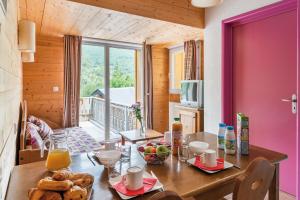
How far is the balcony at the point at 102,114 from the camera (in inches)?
178

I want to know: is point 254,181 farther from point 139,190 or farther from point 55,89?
point 55,89

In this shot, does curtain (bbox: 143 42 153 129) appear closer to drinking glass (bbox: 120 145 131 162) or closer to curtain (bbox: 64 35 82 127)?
curtain (bbox: 64 35 82 127)

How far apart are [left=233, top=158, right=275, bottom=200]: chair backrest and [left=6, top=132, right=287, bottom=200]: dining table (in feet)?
0.46

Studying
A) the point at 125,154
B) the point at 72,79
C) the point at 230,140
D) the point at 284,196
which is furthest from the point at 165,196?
the point at 72,79

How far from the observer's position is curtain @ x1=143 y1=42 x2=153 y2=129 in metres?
4.73

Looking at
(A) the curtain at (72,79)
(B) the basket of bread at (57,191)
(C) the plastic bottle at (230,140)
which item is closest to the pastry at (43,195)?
(B) the basket of bread at (57,191)

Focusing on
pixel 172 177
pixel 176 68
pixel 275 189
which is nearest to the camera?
pixel 172 177

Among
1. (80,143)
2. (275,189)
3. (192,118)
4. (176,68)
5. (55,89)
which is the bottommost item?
(80,143)

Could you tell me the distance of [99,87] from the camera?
4.45m

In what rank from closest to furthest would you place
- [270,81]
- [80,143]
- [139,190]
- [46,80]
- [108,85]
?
[139,190] → [270,81] → [80,143] → [46,80] → [108,85]

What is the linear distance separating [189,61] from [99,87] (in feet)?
6.47

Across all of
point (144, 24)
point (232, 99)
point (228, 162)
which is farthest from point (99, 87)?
point (228, 162)

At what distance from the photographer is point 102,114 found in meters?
4.61

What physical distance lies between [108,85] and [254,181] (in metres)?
3.83
